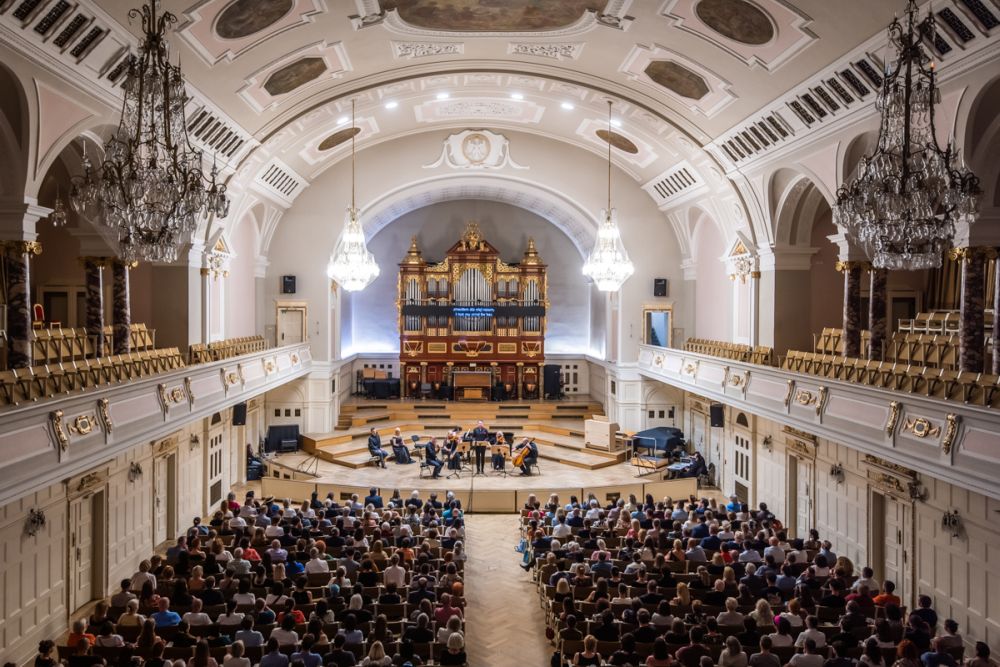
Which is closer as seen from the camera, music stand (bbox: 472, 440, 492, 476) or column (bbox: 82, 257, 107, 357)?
column (bbox: 82, 257, 107, 357)

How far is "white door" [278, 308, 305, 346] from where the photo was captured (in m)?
24.8

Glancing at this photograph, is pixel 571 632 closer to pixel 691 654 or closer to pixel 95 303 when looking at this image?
pixel 691 654

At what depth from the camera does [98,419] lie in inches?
415

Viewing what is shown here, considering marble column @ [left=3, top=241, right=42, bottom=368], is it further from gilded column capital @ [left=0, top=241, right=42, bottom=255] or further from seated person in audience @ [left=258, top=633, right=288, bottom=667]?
seated person in audience @ [left=258, top=633, right=288, bottom=667]

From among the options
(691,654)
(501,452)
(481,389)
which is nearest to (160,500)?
(501,452)

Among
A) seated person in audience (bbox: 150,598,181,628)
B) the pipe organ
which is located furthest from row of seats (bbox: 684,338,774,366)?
seated person in audience (bbox: 150,598,181,628)

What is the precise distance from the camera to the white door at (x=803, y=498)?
15.6 m

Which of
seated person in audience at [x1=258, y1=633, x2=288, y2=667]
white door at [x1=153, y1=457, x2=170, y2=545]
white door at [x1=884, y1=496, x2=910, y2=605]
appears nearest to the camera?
seated person in audience at [x1=258, y1=633, x2=288, y2=667]

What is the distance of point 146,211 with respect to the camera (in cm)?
859

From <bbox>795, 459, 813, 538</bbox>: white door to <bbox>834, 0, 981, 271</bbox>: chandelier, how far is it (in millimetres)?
7688

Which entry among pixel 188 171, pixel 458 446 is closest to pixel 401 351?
pixel 458 446

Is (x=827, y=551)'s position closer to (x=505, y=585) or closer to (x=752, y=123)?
(x=505, y=585)

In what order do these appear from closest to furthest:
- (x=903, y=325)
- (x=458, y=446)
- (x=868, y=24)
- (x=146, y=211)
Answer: (x=146, y=211), (x=868, y=24), (x=903, y=325), (x=458, y=446)

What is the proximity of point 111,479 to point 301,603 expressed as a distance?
18.4 feet
